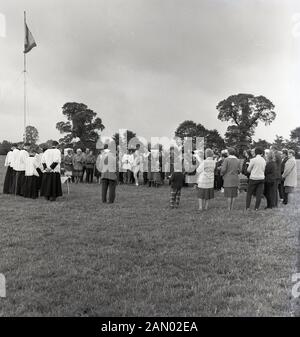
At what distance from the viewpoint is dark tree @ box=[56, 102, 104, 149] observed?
68.7 feet

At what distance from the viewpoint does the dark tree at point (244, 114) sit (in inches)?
811

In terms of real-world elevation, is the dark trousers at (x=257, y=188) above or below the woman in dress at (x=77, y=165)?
below

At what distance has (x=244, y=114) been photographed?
79.2 feet

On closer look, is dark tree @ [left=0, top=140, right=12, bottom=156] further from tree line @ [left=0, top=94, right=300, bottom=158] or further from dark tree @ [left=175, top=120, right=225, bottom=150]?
tree line @ [left=0, top=94, right=300, bottom=158]

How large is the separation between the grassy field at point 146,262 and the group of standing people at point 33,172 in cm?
229

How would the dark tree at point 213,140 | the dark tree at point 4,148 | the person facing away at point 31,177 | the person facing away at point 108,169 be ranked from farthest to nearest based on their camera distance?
the dark tree at point 4,148 < the dark tree at point 213,140 < the person facing away at point 31,177 < the person facing away at point 108,169

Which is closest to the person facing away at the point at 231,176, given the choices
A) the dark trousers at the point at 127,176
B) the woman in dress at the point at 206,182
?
the woman in dress at the point at 206,182

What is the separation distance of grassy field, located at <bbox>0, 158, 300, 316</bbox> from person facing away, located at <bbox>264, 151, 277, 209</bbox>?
1342 millimetres

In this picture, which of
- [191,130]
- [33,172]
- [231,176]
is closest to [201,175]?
[231,176]

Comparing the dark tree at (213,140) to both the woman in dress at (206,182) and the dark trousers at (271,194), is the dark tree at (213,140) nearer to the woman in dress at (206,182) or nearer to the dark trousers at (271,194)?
the dark trousers at (271,194)

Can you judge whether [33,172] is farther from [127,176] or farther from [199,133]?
[199,133]

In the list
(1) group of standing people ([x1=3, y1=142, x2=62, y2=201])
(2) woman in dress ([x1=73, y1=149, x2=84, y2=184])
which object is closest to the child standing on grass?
(1) group of standing people ([x1=3, y1=142, x2=62, y2=201])

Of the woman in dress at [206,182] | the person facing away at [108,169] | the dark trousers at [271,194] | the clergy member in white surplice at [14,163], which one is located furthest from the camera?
the clergy member in white surplice at [14,163]
